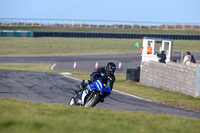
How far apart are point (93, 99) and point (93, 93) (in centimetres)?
18

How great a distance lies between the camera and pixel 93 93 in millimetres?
10305

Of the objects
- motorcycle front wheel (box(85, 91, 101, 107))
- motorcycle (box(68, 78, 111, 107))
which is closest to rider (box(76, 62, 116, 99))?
motorcycle (box(68, 78, 111, 107))

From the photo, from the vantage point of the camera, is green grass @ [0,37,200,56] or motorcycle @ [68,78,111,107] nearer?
motorcycle @ [68,78,111,107]

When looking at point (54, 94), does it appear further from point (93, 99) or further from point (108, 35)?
point (108, 35)

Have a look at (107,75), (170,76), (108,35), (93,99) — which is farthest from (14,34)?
(93,99)

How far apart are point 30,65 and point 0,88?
66.9ft

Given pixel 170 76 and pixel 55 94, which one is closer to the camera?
pixel 55 94

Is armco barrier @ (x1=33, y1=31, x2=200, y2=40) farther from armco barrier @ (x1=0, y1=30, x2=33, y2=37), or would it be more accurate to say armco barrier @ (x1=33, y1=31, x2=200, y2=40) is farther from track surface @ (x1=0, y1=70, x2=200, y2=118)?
track surface @ (x1=0, y1=70, x2=200, y2=118)

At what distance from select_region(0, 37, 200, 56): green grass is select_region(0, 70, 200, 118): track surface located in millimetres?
27623

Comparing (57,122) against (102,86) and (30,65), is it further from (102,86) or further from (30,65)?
(30,65)

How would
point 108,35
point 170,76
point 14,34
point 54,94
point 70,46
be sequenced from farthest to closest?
point 108,35
point 70,46
point 14,34
point 170,76
point 54,94

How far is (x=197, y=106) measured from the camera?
15586 mm

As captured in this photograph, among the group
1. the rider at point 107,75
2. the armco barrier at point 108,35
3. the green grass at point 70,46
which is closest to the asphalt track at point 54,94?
the rider at point 107,75

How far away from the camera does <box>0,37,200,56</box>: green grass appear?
5035 centimetres
